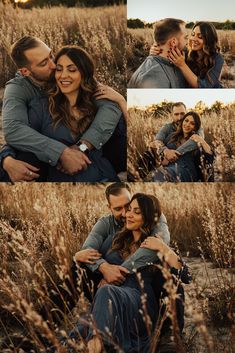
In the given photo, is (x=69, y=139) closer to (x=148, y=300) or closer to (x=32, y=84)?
(x=32, y=84)

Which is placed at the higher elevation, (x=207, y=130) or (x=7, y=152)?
(x=207, y=130)

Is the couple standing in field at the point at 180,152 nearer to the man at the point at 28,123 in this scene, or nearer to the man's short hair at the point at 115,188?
the man's short hair at the point at 115,188

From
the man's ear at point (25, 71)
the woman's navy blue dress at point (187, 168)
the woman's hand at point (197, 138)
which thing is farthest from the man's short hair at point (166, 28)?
the man's ear at point (25, 71)

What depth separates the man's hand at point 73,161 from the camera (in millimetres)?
4824

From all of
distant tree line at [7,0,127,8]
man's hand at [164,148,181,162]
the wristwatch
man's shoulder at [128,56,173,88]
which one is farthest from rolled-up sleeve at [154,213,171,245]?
distant tree line at [7,0,127,8]

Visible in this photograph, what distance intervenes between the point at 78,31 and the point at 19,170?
114cm

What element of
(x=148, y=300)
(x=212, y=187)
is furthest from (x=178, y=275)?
(x=212, y=187)

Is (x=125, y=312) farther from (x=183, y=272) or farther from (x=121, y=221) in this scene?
(x=121, y=221)

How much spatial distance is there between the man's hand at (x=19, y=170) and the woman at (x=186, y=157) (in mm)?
893

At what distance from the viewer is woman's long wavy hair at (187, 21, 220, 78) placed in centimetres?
490

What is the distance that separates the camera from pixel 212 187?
500cm

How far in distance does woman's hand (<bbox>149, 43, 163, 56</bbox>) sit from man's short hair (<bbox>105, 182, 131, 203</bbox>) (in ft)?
3.16

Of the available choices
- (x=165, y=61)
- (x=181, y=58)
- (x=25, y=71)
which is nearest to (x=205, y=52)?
(x=181, y=58)

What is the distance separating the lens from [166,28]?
491 centimetres
